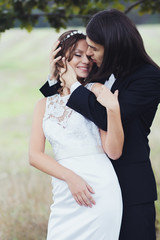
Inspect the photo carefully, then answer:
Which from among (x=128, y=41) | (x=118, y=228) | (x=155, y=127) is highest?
(x=128, y=41)

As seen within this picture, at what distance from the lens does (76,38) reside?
9.50ft

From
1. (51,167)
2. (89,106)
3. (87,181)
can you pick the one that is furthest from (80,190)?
(89,106)

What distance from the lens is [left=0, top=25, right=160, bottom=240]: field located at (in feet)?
17.7

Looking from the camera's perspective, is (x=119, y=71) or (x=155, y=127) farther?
(x=155, y=127)

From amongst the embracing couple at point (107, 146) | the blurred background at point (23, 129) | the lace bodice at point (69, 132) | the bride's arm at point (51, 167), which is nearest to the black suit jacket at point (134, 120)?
the embracing couple at point (107, 146)

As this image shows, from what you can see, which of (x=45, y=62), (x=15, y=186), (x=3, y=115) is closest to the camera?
(x=15, y=186)

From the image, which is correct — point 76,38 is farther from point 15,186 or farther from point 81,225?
point 15,186

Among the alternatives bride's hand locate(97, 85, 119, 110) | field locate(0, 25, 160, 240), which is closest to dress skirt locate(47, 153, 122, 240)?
bride's hand locate(97, 85, 119, 110)

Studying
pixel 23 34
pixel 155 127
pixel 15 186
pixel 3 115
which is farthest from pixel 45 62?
pixel 15 186

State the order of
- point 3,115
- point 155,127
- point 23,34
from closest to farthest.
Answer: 1. point 155,127
2. point 3,115
3. point 23,34

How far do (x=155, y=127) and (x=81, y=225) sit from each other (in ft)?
29.3

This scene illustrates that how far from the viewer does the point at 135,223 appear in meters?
2.58

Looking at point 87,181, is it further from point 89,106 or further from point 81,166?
point 89,106

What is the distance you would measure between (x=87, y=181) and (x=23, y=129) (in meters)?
12.1
